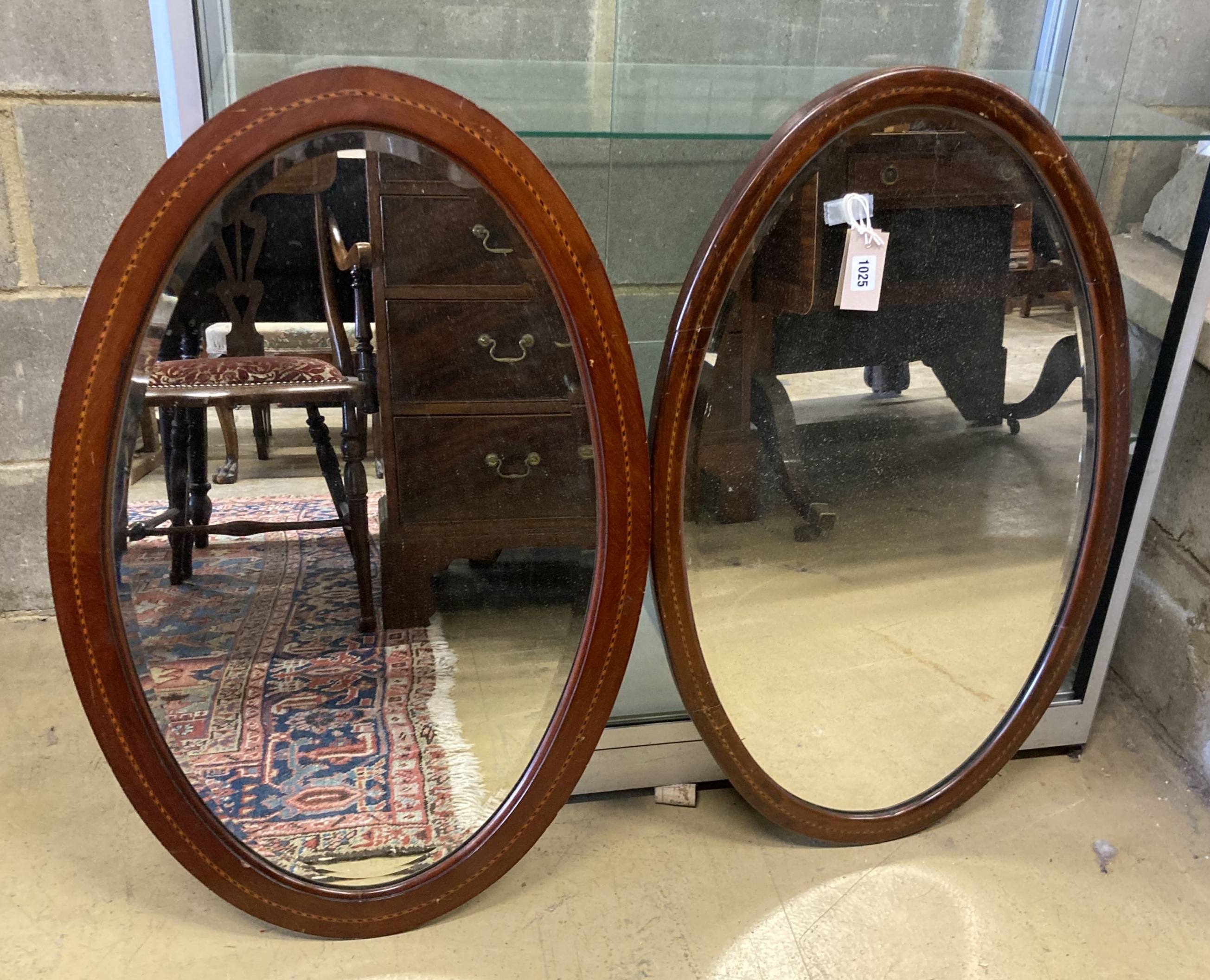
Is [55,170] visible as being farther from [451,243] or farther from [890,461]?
[890,461]

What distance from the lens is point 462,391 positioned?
0.85m

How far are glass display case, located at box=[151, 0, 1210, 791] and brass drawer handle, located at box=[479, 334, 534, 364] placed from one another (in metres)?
0.12

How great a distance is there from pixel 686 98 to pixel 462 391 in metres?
0.41

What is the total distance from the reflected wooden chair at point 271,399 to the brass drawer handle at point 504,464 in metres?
0.11

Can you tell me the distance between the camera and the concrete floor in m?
0.87

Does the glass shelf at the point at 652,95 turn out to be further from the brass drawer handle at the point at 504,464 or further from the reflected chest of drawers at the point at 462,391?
the brass drawer handle at the point at 504,464

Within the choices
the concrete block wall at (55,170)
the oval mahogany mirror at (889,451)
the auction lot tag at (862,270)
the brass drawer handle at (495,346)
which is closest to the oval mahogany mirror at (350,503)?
the brass drawer handle at (495,346)

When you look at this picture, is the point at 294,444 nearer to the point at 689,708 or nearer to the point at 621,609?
the point at 621,609

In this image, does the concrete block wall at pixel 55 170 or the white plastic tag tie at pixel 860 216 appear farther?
the concrete block wall at pixel 55 170

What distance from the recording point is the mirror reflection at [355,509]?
2.54ft

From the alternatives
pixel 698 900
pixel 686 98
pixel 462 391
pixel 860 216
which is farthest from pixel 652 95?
pixel 698 900

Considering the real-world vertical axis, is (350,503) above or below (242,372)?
below

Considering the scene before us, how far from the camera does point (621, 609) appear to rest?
89cm

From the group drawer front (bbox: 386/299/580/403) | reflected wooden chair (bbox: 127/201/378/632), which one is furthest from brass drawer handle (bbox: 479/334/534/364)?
reflected wooden chair (bbox: 127/201/378/632)
